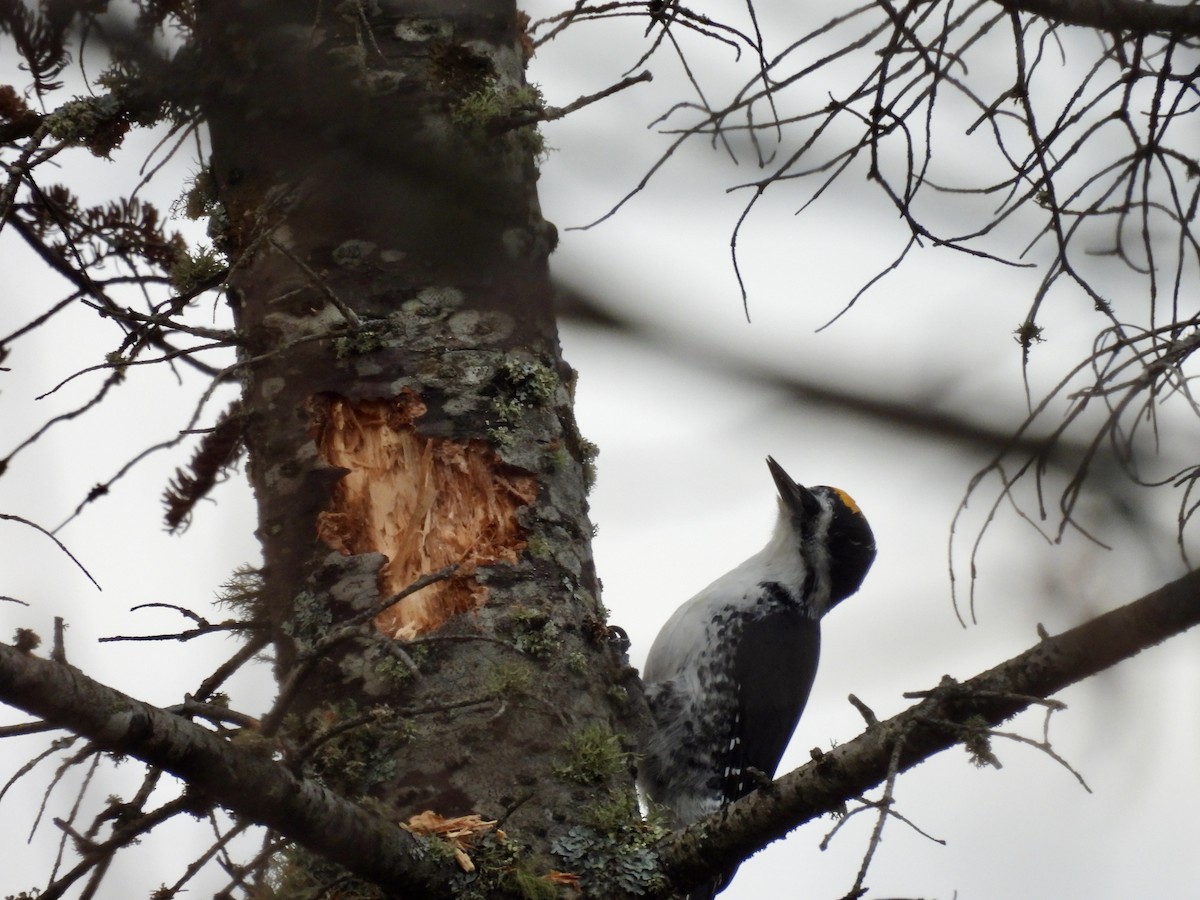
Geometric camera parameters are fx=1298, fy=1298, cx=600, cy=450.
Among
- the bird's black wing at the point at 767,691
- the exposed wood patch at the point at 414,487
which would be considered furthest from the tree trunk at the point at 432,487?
the bird's black wing at the point at 767,691

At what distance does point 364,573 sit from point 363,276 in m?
0.68

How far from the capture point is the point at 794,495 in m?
5.51

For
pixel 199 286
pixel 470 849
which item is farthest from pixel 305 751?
pixel 199 286

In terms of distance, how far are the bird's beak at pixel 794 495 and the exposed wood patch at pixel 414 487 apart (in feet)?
8.99

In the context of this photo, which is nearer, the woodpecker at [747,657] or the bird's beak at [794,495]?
the woodpecker at [747,657]

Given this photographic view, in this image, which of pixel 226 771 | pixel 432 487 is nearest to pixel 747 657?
pixel 432 487

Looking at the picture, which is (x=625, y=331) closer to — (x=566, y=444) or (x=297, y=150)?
(x=297, y=150)

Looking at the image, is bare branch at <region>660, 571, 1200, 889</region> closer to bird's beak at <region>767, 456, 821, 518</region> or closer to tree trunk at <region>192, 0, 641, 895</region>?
tree trunk at <region>192, 0, 641, 895</region>

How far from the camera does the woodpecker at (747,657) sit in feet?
14.7

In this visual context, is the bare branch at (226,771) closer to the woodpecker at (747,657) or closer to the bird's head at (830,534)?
the woodpecker at (747,657)

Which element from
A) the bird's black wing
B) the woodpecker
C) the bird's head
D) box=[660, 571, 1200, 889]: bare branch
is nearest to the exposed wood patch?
box=[660, 571, 1200, 889]: bare branch

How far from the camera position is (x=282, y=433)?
2.88 m

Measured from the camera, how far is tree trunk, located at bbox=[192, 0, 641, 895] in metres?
2.52

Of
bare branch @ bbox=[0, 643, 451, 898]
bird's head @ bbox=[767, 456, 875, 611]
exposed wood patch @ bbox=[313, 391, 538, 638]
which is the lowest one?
bare branch @ bbox=[0, 643, 451, 898]
